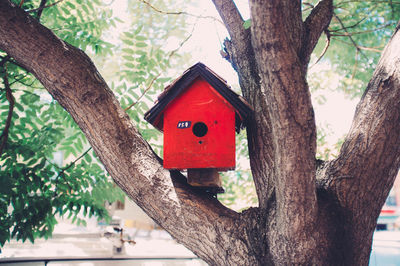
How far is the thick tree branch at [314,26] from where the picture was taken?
208 centimetres

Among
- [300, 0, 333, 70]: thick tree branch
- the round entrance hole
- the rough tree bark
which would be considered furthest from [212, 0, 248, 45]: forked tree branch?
the round entrance hole

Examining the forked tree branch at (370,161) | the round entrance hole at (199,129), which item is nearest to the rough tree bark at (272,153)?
the forked tree branch at (370,161)

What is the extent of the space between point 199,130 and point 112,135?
54cm

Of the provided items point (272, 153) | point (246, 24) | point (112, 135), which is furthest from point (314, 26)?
point (112, 135)

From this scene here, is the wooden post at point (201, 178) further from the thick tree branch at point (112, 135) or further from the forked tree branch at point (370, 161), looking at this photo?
the forked tree branch at point (370, 161)

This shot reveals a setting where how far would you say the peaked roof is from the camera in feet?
6.24

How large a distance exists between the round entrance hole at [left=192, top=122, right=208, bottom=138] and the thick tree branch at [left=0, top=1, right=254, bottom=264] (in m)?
0.30

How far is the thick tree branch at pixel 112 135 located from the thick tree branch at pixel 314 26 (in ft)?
3.65

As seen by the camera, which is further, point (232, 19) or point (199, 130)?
point (232, 19)

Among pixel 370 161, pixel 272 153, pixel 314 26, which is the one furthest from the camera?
pixel 314 26

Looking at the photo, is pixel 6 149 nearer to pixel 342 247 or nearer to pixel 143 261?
pixel 143 261

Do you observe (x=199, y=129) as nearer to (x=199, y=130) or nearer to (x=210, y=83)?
(x=199, y=130)

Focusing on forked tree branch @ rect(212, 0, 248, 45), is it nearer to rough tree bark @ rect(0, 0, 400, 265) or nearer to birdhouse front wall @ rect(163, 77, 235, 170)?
rough tree bark @ rect(0, 0, 400, 265)

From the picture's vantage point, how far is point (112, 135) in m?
1.96
